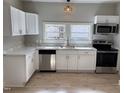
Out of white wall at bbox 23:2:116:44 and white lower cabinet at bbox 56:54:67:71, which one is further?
white wall at bbox 23:2:116:44

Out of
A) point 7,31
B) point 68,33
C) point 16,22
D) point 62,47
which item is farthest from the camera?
point 68,33

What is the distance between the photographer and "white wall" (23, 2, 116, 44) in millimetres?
6359

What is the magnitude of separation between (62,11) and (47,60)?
78.3 inches

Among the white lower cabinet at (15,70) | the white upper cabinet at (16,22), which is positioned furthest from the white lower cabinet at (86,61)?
the white upper cabinet at (16,22)

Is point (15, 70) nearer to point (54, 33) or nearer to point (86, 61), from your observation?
point (86, 61)

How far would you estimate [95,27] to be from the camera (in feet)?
20.2

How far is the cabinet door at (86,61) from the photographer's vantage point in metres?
5.86

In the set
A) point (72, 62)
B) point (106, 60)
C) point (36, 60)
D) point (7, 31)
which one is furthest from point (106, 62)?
point (7, 31)

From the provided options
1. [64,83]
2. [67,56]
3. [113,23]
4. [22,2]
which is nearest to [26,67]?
[64,83]

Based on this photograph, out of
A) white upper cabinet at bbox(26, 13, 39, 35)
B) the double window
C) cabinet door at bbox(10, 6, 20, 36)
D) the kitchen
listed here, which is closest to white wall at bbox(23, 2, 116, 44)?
the kitchen

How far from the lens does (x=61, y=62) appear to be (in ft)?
19.4

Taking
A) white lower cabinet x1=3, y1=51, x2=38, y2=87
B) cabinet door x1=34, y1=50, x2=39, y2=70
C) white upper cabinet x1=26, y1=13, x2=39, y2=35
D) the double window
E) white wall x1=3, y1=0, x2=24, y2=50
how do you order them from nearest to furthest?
white wall x1=3, y1=0, x2=24, y2=50
white lower cabinet x1=3, y1=51, x2=38, y2=87
white upper cabinet x1=26, y1=13, x2=39, y2=35
cabinet door x1=34, y1=50, x2=39, y2=70
the double window

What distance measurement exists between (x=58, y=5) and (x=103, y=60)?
2651 mm

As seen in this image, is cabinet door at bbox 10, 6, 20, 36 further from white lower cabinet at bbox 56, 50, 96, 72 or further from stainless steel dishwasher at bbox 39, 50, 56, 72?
white lower cabinet at bbox 56, 50, 96, 72
